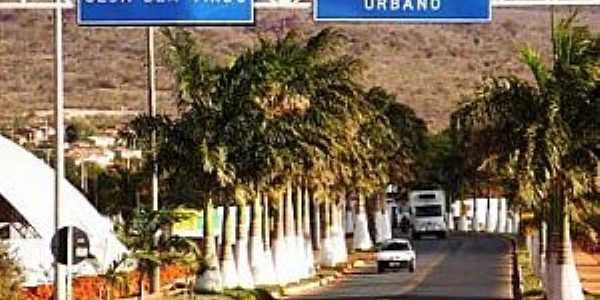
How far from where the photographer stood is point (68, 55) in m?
134

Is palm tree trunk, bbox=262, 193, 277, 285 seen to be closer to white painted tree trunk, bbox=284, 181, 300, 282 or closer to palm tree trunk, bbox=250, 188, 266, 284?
palm tree trunk, bbox=250, 188, 266, 284

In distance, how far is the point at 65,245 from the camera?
28.0m

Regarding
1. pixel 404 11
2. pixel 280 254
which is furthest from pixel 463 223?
pixel 404 11

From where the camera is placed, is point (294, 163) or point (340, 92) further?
point (340, 92)

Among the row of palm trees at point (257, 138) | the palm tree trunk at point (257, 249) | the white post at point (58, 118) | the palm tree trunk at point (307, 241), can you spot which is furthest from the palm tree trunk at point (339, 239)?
the white post at point (58, 118)

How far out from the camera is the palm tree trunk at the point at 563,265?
111 feet

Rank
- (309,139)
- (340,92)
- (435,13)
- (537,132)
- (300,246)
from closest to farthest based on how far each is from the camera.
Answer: (435,13), (537,132), (309,139), (340,92), (300,246)

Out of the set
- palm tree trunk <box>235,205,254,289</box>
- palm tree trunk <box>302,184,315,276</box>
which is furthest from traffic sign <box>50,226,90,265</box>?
palm tree trunk <box>302,184,315,276</box>

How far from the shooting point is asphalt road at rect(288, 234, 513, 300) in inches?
1837

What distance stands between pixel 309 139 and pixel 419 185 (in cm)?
7084

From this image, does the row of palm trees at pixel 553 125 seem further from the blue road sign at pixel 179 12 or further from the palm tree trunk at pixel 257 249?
the palm tree trunk at pixel 257 249

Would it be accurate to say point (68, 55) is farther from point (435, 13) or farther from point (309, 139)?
point (435, 13)

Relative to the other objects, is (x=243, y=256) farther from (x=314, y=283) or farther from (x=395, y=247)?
(x=395, y=247)

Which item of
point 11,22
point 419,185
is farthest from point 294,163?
point 11,22
